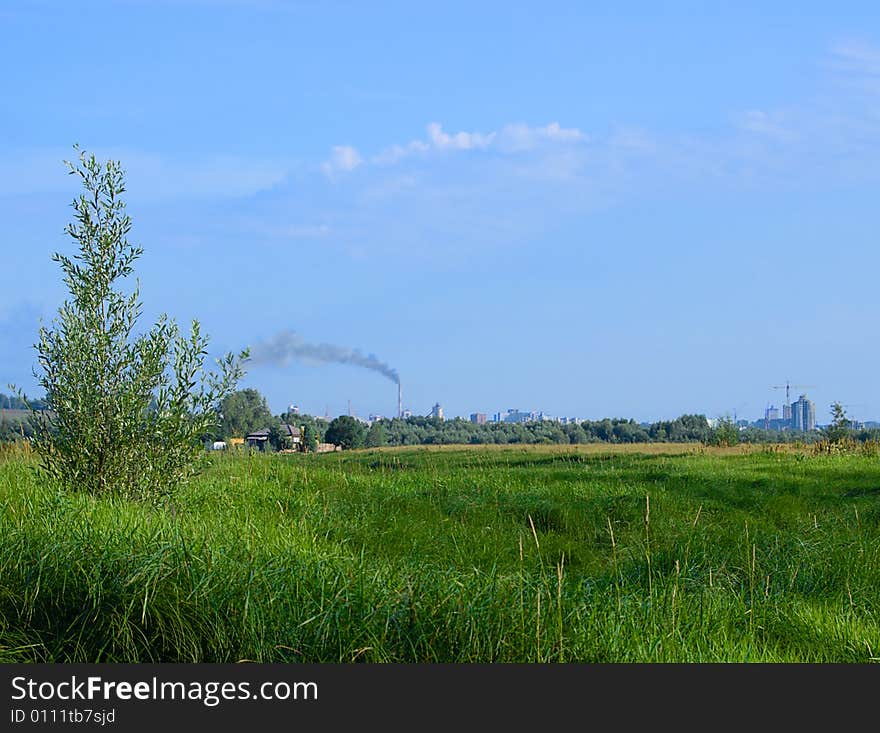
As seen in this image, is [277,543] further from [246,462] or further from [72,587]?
[246,462]

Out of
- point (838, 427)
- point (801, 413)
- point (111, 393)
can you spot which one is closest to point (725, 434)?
point (838, 427)

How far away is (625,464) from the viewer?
53.0 ft

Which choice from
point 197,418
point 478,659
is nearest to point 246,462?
point 197,418

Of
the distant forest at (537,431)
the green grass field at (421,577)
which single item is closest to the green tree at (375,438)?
the distant forest at (537,431)

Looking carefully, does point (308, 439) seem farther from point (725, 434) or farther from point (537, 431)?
point (537, 431)

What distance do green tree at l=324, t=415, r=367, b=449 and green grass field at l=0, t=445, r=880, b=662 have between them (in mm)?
15874

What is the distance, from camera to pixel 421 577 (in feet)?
18.8

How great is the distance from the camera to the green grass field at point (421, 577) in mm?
4941

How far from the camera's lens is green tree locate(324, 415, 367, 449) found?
91.1ft

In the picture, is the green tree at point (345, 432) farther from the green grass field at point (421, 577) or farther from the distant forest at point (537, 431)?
the green grass field at point (421, 577)

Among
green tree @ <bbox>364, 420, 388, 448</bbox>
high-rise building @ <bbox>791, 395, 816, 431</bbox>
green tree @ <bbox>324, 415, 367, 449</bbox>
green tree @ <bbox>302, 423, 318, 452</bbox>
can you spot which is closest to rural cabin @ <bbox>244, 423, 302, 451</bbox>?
green tree @ <bbox>302, 423, 318, 452</bbox>

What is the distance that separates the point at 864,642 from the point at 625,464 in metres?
10.4

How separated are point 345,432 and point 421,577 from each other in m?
22.6

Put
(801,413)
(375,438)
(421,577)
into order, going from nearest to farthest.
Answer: (421,577) < (375,438) < (801,413)
